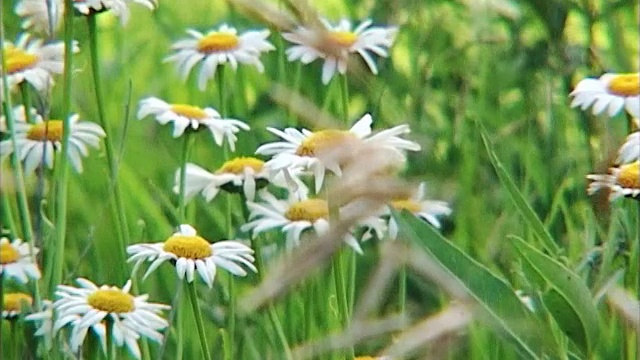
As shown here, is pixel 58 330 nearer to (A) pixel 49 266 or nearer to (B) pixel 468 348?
(A) pixel 49 266

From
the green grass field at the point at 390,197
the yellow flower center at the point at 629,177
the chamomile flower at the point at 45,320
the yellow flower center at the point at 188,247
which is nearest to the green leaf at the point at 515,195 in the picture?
the green grass field at the point at 390,197

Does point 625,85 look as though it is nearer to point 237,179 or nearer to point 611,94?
point 611,94

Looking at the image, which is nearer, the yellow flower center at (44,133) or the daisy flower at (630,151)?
the daisy flower at (630,151)

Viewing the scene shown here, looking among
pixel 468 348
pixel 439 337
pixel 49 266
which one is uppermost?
pixel 439 337

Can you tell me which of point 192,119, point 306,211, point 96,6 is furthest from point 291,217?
point 96,6

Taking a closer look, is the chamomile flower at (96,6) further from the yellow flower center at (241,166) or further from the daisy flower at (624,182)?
the daisy flower at (624,182)

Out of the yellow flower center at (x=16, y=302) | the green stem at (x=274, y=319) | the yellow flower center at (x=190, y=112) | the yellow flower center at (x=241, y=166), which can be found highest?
the yellow flower center at (x=190, y=112)

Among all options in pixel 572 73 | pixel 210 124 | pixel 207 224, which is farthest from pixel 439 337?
pixel 572 73

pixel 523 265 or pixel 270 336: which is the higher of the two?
pixel 523 265
